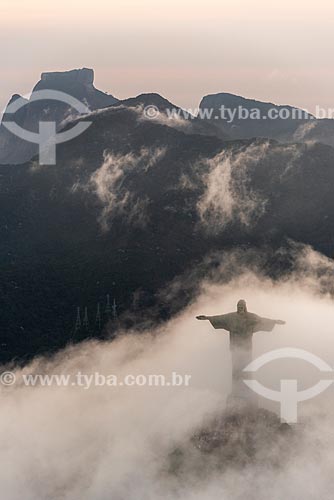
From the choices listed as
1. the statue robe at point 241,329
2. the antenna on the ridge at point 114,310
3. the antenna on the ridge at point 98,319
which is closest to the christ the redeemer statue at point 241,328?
the statue robe at point 241,329

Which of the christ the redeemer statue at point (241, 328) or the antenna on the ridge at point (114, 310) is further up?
the christ the redeemer statue at point (241, 328)

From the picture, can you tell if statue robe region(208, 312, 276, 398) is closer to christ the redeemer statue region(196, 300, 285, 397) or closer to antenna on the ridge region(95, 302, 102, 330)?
christ the redeemer statue region(196, 300, 285, 397)

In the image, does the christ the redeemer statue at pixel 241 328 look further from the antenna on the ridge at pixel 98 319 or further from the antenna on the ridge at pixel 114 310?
the antenna on the ridge at pixel 114 310

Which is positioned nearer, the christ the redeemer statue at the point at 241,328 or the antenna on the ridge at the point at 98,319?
the christ the redeemer statue at the point at 241,328

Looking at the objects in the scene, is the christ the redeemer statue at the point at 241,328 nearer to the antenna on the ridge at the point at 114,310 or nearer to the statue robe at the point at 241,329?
the statue robe at the point at 241,329

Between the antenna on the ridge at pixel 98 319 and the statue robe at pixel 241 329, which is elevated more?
the statue robe at pixel 241 329

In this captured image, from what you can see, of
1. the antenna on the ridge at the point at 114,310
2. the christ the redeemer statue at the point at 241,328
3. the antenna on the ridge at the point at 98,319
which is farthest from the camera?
the antenna on the ridge at the point at 114,310

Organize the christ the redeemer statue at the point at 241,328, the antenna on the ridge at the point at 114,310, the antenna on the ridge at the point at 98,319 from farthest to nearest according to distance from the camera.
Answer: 1. the antenna on the ridge at the point at 114,310
2. the antenna on the ridge at the point at 98,319
3. the christ the redeemer statue at the point at 241,328

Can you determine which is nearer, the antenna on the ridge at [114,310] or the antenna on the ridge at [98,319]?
the antenna on the ridge at [98,319]
